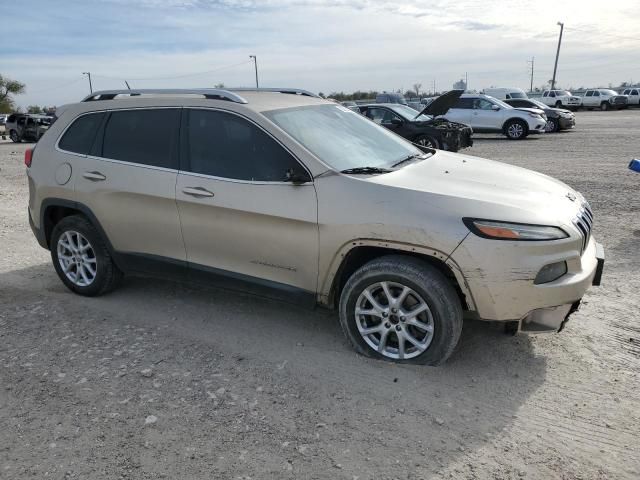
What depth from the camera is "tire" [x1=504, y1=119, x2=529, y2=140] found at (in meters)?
20.0

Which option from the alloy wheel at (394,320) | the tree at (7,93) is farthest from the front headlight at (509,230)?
the tree at (7,93)

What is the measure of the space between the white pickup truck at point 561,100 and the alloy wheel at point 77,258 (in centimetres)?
4212

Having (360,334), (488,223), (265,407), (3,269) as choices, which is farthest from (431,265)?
(3,269)

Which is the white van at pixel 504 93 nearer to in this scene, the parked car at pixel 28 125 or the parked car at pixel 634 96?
the parked car at pixel 634 96

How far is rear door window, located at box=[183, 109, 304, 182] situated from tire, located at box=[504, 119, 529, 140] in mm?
18301

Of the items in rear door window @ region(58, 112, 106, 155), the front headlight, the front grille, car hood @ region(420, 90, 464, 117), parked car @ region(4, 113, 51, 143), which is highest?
car hood @ region(420, 90, 464, 117)

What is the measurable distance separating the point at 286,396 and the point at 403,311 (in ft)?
3.02

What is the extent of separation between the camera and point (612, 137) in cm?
1838

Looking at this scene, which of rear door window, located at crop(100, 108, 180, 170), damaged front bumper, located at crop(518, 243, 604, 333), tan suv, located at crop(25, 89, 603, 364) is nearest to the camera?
tan suv, located at crop(25, 89, 603, 364)

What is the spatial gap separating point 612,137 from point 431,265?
18.1 meters

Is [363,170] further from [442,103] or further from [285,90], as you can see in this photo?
[442,103]

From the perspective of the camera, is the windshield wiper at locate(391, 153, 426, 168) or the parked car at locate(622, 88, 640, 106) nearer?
the windshield wiper at locate(391, 153, 426, 168)

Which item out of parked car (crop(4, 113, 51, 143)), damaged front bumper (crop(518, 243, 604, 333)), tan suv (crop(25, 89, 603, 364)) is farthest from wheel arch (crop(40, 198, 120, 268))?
parked car (crop(4, 113, 51, 143))

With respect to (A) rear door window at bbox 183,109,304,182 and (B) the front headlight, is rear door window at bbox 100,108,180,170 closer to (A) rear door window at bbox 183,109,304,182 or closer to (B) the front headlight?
(A) rear door window at bbox 183,109,304,182
